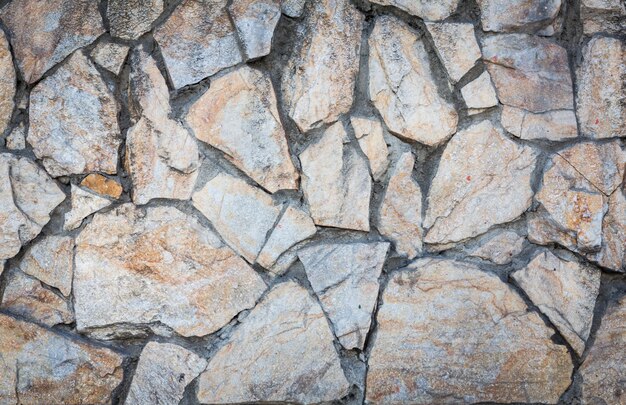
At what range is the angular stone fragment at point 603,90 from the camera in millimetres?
2383

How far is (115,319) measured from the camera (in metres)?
2.41

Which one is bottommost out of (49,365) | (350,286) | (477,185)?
(49,365)

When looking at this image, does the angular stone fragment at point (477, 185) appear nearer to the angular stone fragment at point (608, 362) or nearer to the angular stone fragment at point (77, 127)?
the angular stone fragment at point (608, 362)

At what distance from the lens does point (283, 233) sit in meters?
2.42

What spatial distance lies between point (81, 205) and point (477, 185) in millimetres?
1228

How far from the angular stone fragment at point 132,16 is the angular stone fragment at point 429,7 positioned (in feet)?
2.35

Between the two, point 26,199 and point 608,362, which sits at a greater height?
point 26,199

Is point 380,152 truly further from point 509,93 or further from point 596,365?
point 596,365

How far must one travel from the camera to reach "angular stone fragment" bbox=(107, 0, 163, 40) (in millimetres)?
2363

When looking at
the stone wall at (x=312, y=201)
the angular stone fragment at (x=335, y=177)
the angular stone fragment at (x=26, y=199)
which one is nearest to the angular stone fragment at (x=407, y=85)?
the stone wall at (x=312, y=201)

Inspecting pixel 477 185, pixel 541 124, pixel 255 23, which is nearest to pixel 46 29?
pixel 255 23

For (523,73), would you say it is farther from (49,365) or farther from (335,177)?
(49,365)

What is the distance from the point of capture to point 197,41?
7.78 ft

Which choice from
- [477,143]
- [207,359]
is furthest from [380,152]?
[207,359]
